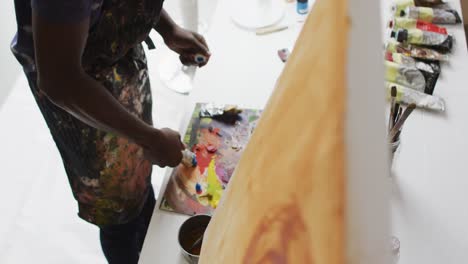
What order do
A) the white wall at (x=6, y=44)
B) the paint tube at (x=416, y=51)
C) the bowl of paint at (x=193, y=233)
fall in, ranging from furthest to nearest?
1. the white wall at (x=6, y=44)
2. the paint tube at (x=416, y=51)
3. the bowl of paint at (x=193, y=233)

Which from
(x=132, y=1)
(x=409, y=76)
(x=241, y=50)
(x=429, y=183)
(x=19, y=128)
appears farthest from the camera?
(x=19, y=128)

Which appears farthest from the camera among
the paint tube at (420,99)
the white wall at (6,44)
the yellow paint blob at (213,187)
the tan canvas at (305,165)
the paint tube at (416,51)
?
the white wall at (6,44)

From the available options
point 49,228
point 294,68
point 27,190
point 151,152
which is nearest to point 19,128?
point 27,190

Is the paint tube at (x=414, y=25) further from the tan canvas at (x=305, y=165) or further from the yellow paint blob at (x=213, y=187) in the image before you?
the tan canvas at (x=305, y=165)

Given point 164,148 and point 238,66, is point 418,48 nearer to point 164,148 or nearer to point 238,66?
point 238,66

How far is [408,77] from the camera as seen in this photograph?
1036 millimetres

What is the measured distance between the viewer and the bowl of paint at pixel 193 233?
746 mm

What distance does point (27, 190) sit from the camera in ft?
5.42

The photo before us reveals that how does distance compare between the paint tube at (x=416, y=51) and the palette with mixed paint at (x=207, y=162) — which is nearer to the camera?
the palette with mixed paint at (x=207, y=162)

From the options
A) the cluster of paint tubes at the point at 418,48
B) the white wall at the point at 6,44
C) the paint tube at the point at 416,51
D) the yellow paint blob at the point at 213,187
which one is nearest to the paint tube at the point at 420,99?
the cluster of paint tubes at the point at 418,48

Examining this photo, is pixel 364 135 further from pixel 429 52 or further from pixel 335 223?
pixel 429 52

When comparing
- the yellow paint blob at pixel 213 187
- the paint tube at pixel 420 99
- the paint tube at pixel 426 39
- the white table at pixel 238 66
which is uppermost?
the paint tube at pixel 426 39

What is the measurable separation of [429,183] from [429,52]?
1.26ft

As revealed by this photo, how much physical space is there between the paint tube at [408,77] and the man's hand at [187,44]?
417 mm
